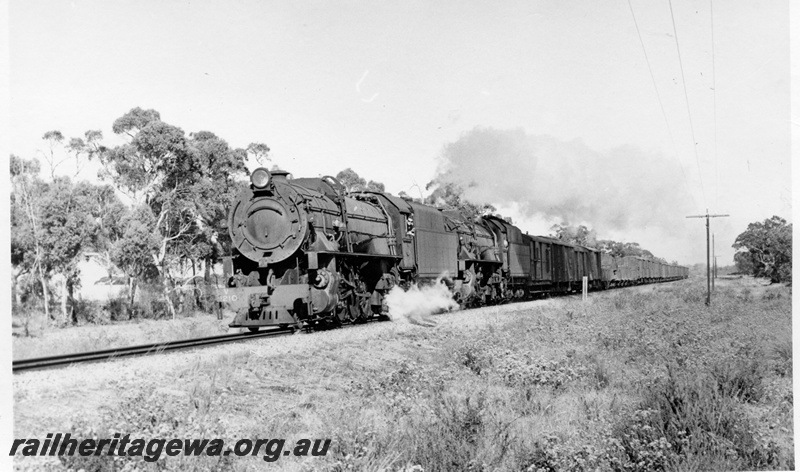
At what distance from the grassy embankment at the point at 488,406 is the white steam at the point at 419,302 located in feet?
13.1

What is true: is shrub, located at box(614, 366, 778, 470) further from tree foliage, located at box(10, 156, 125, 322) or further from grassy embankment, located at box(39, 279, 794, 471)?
tree foliage, located at box(10, 156, 125, 322)

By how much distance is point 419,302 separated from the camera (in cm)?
1966

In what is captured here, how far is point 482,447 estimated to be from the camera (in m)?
7.35

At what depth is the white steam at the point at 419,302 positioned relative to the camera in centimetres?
1808

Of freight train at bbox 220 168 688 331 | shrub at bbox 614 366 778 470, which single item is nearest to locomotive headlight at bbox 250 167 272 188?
freight train at bbox 220 168 688 331

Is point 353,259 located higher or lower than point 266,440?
higher

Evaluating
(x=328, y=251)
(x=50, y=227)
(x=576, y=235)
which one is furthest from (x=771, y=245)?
(x=50, y=227)

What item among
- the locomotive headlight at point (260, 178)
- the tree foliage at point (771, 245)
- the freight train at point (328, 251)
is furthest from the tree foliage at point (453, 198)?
the tree foliage at point (771, 245)

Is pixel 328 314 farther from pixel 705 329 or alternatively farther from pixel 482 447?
pixel 705 329

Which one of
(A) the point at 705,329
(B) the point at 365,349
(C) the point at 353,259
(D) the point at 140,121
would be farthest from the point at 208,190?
(A) the point at 705,329

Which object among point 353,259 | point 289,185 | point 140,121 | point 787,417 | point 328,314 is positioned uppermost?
point 140,121

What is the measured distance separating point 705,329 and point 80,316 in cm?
1758

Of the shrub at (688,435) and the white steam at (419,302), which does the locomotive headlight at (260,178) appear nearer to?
the white steam at (419,302)

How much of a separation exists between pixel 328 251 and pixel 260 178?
242 cm
